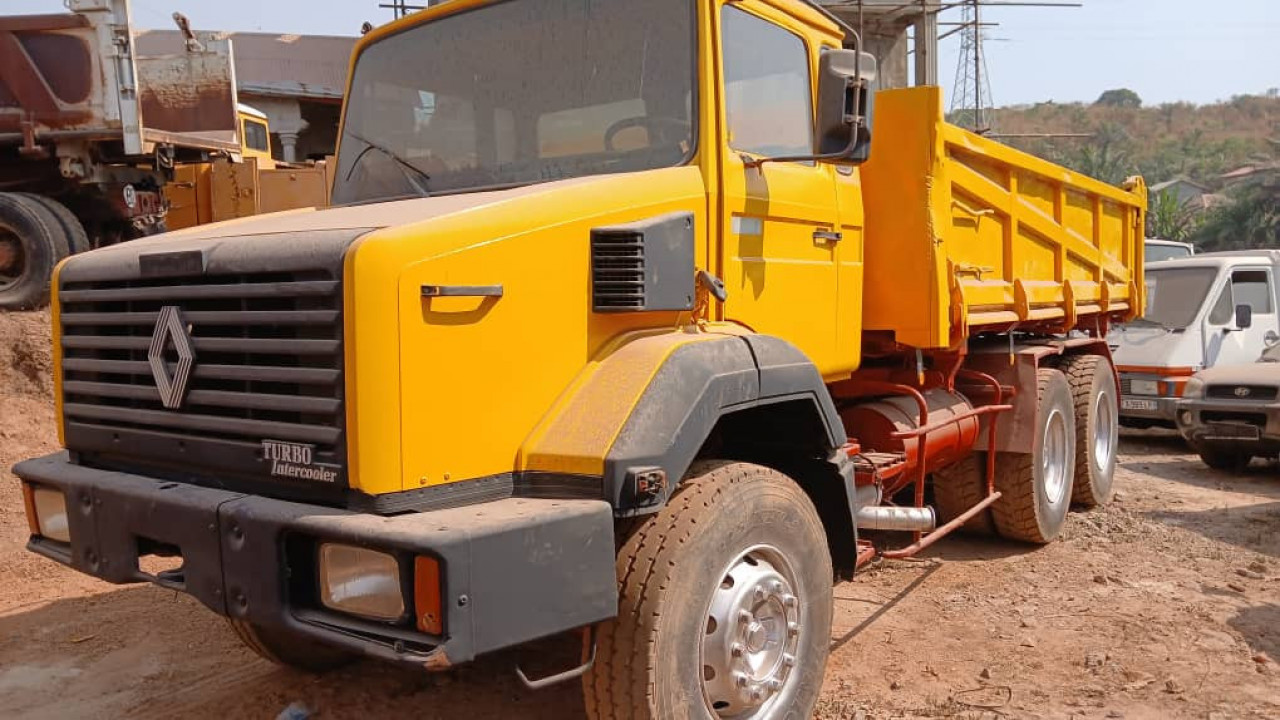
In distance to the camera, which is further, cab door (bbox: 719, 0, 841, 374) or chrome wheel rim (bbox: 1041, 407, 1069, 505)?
chrome wheel rim (bbox: 1041, 407, 1069, 505)

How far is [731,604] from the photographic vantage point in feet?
10.3

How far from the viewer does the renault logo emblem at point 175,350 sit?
300cm

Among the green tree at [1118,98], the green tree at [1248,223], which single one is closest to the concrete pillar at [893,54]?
the green tree at [1248,223]

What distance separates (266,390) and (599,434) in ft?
3.15

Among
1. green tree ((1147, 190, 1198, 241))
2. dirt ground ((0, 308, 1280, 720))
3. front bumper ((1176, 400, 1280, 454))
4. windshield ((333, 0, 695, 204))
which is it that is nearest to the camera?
windshield ((333, 0, 695, 204))

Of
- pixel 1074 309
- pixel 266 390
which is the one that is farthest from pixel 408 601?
pixel 1074 309

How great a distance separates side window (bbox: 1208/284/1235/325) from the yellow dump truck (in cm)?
744

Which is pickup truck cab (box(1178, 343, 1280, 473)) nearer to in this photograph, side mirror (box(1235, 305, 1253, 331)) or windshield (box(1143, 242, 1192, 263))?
side mirror (box(1235, 305, 1253, 331))

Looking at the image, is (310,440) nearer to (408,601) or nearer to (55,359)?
(408,601)

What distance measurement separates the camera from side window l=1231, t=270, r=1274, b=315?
1096 centimetres

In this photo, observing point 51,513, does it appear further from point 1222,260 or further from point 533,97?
point 1222,260

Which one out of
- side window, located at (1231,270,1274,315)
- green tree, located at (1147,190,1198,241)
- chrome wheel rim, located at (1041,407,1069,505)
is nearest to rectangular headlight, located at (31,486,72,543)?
chrome wheel rim, located at (1041,407,1069,505)

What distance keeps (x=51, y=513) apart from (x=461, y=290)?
6.05ft

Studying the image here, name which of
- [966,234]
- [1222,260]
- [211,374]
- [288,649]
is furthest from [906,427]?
[1222,260]
